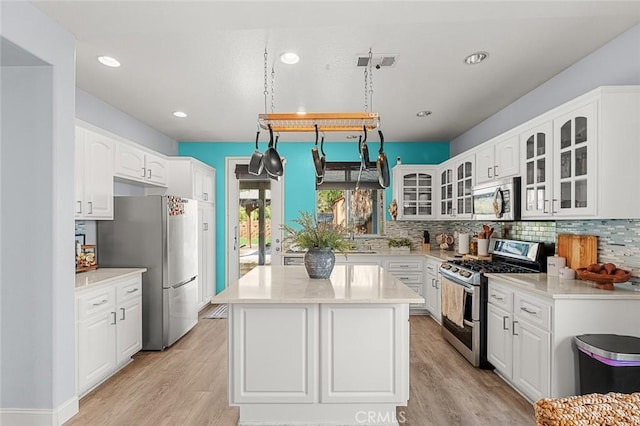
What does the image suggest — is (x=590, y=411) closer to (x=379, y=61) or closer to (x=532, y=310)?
(x=532, y=310)

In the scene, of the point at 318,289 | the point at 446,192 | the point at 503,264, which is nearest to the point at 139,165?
the point at 318,289

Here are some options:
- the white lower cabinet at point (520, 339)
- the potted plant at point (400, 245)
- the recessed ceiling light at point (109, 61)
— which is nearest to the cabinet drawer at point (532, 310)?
the white lower cabinet at point (520, 339)

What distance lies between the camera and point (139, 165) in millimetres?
4195

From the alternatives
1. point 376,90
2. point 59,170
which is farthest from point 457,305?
point 59,170

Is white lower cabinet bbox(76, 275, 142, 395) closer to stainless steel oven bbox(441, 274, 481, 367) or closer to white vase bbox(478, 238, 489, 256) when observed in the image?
stainless steel oven bbox(441, 274, 481, 367)

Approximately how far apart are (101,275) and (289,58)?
247 cm

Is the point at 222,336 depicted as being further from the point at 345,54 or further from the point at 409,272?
the point at 345,54

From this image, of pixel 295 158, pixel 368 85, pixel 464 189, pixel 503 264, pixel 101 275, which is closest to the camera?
pixel 101 275

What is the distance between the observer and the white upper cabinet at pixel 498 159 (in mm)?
3338

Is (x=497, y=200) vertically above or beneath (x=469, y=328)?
above

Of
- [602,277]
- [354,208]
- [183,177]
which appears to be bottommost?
[602,277]

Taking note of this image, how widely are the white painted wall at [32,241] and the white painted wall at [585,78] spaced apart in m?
3.64

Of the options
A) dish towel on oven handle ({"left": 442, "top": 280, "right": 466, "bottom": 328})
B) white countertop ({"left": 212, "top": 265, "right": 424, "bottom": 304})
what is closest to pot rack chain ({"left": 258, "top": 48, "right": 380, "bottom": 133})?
white countertop ({"left": 212, "top": 265, "right": 424, "bottom": 304})

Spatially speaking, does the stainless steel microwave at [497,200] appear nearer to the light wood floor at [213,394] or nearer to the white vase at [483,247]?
the white vase at [483,247]
